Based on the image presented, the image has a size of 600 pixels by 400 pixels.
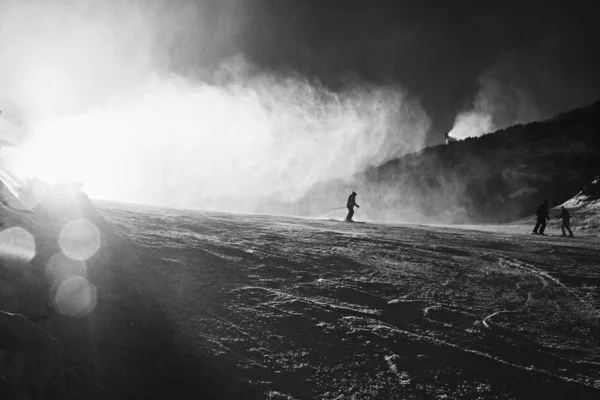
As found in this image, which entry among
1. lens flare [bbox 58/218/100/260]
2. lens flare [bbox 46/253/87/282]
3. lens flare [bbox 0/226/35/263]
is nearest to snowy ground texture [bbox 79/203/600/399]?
lens flare [bbox 46/253/87/282]

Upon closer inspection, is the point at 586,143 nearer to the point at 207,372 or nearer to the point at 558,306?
the point at 558,306

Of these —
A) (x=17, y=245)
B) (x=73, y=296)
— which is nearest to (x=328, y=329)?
(x=73, y=296)

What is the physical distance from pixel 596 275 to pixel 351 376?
261 inches

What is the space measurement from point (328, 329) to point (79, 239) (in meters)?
2.93

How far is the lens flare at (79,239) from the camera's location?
133 inches

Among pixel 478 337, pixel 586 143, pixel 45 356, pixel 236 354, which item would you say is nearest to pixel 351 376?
pixel 236 354

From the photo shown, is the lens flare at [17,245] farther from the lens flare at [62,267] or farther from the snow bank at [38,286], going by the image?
the lens flare at [62,267]

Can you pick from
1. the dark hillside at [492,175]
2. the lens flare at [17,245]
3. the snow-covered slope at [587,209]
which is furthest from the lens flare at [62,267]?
the dark hillside at [492,175]

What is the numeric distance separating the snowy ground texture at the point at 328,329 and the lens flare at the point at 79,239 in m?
0.34

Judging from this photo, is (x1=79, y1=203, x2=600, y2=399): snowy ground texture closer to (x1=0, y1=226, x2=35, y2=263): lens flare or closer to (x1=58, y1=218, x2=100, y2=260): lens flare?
(x1=58, y1=218, x2=100, y2=260): lens flare

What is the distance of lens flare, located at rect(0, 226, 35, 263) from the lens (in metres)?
2.57

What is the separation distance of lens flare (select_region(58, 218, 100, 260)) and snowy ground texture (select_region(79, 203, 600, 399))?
0.34 m

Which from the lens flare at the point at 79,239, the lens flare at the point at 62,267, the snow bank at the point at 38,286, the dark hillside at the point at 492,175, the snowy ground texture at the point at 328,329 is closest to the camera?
the snow bank at the point at 38,286

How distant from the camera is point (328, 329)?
3.42 meters
